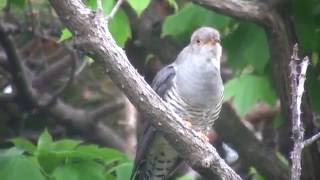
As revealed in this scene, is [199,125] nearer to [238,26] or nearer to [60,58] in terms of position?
[238,26]

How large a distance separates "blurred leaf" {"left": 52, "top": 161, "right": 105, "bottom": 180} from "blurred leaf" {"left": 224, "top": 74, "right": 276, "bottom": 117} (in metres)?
0.84

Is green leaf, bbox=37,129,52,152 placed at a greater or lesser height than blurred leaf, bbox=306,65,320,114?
lesser

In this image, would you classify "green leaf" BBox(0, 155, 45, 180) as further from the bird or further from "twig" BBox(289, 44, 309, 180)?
"twig" BBox(289, 44, 309, 180)

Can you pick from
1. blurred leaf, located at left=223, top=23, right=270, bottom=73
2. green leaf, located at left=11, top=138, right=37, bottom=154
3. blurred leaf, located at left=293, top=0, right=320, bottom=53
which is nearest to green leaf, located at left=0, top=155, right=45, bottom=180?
green leaf, located at left=11, top=138, right=37, bottom=154

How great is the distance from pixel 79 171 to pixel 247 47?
0.97 m

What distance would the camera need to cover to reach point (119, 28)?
4.05 m

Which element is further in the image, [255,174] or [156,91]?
[255,174]

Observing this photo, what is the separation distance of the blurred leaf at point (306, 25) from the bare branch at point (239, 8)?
0.50 feet

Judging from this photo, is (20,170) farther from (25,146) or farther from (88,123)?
(88,123)

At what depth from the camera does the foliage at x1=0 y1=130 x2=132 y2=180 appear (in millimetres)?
3688

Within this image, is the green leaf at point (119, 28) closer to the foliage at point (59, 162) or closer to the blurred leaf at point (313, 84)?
the foliage at point (59, 162)

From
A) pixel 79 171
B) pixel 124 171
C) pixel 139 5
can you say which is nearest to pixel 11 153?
pixel 79 171

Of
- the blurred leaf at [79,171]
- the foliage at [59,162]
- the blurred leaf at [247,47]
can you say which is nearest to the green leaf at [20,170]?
the foliage at [59,162]

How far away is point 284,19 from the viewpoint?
4105 millimetres
